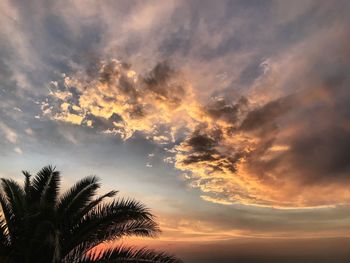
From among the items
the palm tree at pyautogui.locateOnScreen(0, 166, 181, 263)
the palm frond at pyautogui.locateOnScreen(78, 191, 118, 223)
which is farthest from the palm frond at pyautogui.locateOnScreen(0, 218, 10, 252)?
the palm frond at pyautogui.locateOnScreen(78, 191, 118, 223)

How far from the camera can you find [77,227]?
1259cm

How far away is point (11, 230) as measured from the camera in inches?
499

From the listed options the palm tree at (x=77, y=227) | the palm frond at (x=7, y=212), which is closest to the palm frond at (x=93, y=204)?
the palm tree at (x=77, y=227)

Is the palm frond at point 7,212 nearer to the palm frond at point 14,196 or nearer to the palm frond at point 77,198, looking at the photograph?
the palm frond at point 14,196

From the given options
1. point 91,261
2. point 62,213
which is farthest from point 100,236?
point 62,213

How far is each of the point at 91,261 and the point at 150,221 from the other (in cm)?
241

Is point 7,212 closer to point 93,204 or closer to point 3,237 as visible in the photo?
point 3,237

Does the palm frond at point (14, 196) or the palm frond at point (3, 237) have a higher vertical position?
the palm frond at point (14, 196)

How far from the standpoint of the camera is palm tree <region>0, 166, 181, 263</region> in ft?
39.5

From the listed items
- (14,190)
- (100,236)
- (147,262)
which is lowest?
(147,262)

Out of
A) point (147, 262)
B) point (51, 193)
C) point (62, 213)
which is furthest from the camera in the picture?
point (51, 193)

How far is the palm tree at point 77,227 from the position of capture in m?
12.1

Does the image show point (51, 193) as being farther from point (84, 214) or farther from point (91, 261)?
point (91, 261)

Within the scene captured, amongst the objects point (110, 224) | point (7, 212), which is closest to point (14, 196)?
point (7, 212)
